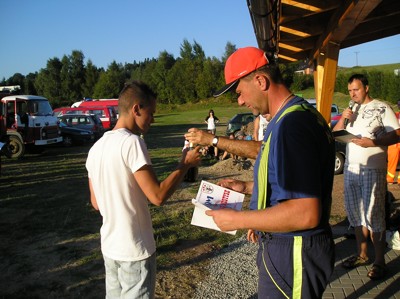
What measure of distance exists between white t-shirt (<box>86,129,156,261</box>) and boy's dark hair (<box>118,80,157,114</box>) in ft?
0.59

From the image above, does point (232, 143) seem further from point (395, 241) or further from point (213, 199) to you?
point (395, 241)

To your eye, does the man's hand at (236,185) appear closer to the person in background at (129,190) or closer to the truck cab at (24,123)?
the person in background at (129,190)

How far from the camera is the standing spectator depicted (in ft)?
12.7

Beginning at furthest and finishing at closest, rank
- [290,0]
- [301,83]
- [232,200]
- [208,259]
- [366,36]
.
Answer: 1. [301,83]
2. [366,36]
3. [208,259]
4. [290,0]
5. [232,200]

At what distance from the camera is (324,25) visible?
5.52 m

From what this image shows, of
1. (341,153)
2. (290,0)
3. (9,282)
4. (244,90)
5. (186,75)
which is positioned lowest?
(9,282)

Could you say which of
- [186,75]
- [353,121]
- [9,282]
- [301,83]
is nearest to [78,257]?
[9,282]

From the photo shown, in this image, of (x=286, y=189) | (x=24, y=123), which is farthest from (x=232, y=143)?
(x=24, y=123)

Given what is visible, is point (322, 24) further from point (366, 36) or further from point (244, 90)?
point (244, 90)

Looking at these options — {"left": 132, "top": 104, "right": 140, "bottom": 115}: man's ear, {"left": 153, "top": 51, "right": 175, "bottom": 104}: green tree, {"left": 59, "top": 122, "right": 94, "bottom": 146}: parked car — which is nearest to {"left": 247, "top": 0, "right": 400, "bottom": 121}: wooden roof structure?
{"left": 132, "top": 104, "right": 140, "bottom": 115}: man's ear

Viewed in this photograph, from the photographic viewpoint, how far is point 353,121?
4.15 meters

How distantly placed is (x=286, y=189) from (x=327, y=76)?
4.42 m

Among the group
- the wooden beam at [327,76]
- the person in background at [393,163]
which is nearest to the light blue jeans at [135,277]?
the wooden beam at [327,76]

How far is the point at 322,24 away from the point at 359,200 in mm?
2844
